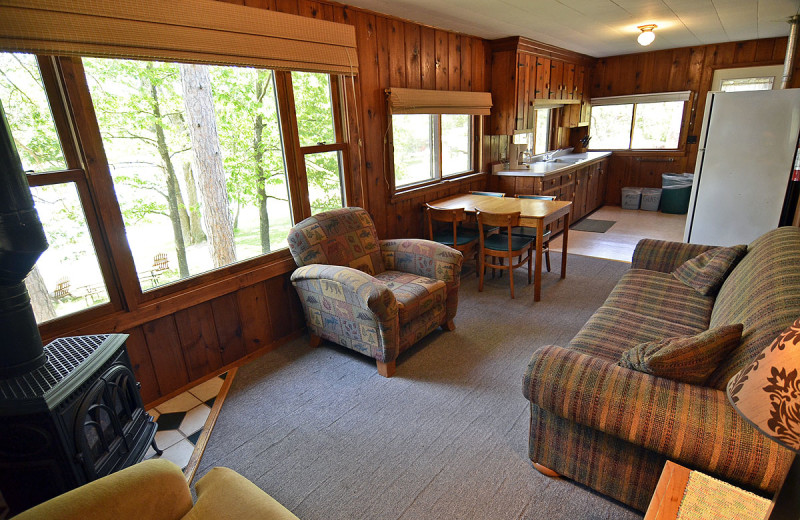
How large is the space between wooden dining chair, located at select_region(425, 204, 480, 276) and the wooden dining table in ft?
0.49

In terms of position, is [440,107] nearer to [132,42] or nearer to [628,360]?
[132,42]

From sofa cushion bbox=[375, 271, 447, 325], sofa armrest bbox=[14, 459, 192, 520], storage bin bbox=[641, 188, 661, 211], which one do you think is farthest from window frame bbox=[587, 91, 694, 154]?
sofa armrest bbox=[14, 459, 192, 520]

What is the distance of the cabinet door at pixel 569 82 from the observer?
589 centimetres

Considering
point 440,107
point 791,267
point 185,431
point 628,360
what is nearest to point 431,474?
point 628,360

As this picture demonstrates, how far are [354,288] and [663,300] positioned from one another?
1.82 m

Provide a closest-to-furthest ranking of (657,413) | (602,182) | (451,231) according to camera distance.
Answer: (657,413)
(451,231)
(602,182)

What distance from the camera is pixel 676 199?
6.35 metres

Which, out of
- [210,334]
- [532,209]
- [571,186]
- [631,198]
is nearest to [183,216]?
[210,334]

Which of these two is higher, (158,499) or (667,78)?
(667,78)

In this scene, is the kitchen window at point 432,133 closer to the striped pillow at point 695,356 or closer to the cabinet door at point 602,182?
the striped pillow at point 695,356

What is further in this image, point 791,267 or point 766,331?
point 791,267

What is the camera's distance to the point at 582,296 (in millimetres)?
3564

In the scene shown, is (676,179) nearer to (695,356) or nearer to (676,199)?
(676,199)

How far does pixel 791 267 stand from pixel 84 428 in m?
2.87
